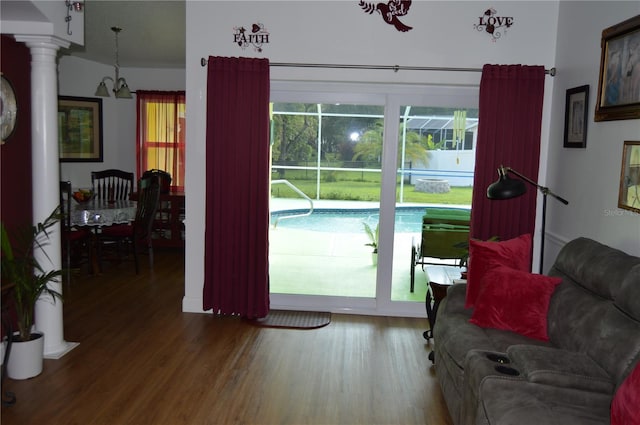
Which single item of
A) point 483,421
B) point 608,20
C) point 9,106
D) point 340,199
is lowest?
point 483,421

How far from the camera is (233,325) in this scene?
14.5ft

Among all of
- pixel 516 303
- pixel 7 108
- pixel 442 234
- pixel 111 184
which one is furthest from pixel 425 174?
pixel 111 184

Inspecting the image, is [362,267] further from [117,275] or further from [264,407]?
[117,275]

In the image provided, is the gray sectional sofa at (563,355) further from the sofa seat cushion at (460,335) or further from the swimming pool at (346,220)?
the swimming pool at (346,220)

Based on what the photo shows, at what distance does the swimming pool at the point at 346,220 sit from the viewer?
471cm

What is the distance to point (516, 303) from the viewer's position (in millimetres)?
3111

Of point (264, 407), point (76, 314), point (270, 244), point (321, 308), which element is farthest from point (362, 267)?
point (76, 314)

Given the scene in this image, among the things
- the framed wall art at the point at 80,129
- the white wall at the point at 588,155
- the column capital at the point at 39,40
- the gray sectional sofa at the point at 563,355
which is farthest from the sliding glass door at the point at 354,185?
the framed wall art at the point at 80,129

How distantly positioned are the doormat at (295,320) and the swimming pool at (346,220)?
29.6 inches

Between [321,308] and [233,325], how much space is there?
0.83 m

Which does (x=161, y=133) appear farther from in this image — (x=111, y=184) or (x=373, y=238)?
(x=373, y=238)

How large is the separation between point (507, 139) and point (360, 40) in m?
1.42

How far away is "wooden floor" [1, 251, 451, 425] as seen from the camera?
9.77 feet

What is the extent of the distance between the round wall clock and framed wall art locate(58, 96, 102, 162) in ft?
12.2
